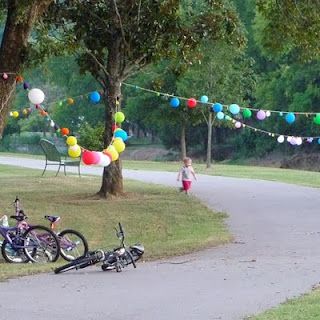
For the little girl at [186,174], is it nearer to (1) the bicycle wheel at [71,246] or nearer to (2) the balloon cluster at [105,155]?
(2) the balloon cluster at [105,155]

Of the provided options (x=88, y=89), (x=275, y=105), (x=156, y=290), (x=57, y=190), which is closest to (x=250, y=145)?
(x=275, y=105)

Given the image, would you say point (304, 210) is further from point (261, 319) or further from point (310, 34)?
point (261, 319)

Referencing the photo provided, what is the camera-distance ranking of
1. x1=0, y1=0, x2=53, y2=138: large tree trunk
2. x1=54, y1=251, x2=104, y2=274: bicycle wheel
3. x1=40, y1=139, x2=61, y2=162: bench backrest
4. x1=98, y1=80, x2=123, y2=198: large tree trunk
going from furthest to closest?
x1=40, y1=139, x2=61, y2=162: bench backrest, x1=98, y1=80, x2=123, y2=198: large tree trunk, x1=0, y1=0, x2=53, y2=138: large tree trunk, x1=54, y1=251, x2=104, y2=274: bicycle wheel

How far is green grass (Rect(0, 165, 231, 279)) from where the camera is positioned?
12.9 metres

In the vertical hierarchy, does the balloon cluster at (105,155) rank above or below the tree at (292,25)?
below

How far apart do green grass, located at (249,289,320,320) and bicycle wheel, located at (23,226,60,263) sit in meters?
4.58

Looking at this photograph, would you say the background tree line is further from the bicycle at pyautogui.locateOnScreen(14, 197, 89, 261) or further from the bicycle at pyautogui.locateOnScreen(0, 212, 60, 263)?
the bicycle at pyautogui.locateOnScreen(14, 197, 89, 261)

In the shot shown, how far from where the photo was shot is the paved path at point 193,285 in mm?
7508

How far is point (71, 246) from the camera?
1155 centimetres

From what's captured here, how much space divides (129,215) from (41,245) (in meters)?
A: 5.15

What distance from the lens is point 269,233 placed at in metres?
13.8

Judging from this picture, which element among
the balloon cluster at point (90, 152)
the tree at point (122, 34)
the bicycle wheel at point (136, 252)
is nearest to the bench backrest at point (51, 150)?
the tree at point (122, 34)

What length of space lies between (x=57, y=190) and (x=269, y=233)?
865cm

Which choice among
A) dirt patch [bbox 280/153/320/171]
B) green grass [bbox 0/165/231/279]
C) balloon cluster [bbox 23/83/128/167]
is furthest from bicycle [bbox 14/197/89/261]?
dirt patch [bbox 280/153/320/171]
